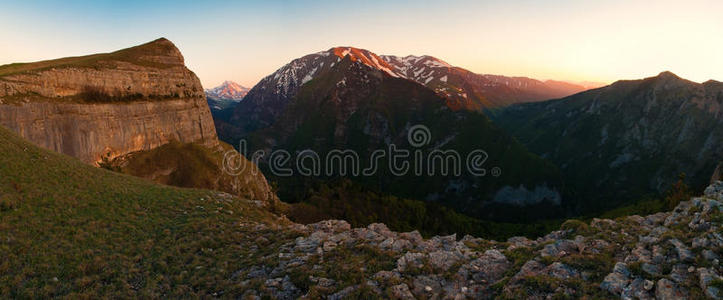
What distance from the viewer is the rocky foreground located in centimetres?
1090

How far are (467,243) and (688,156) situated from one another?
22491cm

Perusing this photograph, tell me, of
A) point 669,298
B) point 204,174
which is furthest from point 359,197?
point 669,298

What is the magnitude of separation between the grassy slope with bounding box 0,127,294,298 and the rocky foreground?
9.37ft

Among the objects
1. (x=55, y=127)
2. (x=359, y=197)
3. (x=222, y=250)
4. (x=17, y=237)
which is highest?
(x=55, y=127)

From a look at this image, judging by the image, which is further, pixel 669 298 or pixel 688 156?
pixel 688 156

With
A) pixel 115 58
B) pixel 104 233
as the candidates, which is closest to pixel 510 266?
pixel 104 233

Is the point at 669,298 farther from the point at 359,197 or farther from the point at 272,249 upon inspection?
the point at 359,197

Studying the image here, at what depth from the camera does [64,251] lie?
1645 cm

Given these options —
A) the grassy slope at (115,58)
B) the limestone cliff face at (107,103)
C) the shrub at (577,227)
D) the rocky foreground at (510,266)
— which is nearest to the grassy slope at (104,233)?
the rocky foreground at (510,266)

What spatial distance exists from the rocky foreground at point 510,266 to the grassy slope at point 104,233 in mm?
2855

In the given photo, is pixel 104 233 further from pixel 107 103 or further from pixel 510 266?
pixel 107 103

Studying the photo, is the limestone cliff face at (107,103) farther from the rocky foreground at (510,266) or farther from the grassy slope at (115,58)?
the rocky foreground at (510,266)

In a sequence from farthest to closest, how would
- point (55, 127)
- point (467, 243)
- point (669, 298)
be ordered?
point (55, 127) < point (467, 243) < point (669, 298)

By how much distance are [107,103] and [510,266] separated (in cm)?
9116
